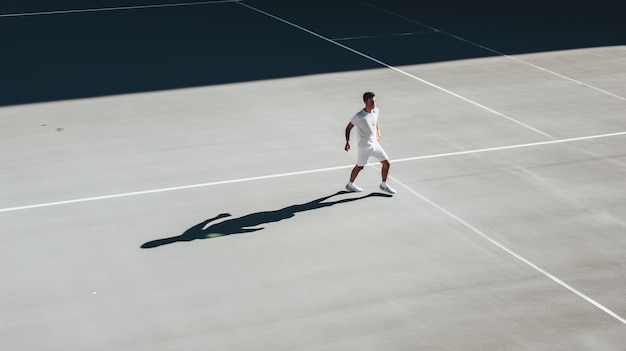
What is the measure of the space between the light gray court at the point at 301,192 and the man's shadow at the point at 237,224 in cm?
4

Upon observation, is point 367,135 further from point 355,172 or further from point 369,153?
point 355,172

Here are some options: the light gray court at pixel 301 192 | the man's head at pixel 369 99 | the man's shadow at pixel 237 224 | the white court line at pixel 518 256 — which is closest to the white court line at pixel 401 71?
the light gray court at pixel 301 192

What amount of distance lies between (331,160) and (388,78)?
5.24 metres

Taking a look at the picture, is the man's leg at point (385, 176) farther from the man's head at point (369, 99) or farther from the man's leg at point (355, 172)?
the man's head at point (369, 99)

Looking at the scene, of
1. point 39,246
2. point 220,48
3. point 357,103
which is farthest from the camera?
point 220,48

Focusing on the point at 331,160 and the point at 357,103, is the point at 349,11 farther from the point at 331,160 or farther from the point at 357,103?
the point at 331,160

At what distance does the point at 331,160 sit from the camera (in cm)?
1512

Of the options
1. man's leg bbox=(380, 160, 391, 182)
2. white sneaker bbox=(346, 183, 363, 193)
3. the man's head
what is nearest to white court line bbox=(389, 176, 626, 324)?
man's leg bbox=(380, 160, 391, 182)

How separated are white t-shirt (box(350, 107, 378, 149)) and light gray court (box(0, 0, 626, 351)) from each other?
2.82 feet

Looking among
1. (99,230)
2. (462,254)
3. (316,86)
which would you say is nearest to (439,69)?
(316,86)

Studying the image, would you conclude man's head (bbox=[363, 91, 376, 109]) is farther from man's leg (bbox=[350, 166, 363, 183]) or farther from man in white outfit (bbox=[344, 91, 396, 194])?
man's leg (bbox=[350, 166, 363, 183])

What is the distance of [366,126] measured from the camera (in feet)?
43.3

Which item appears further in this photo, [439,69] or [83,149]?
[439,69]

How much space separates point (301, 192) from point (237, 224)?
1.58 metres
